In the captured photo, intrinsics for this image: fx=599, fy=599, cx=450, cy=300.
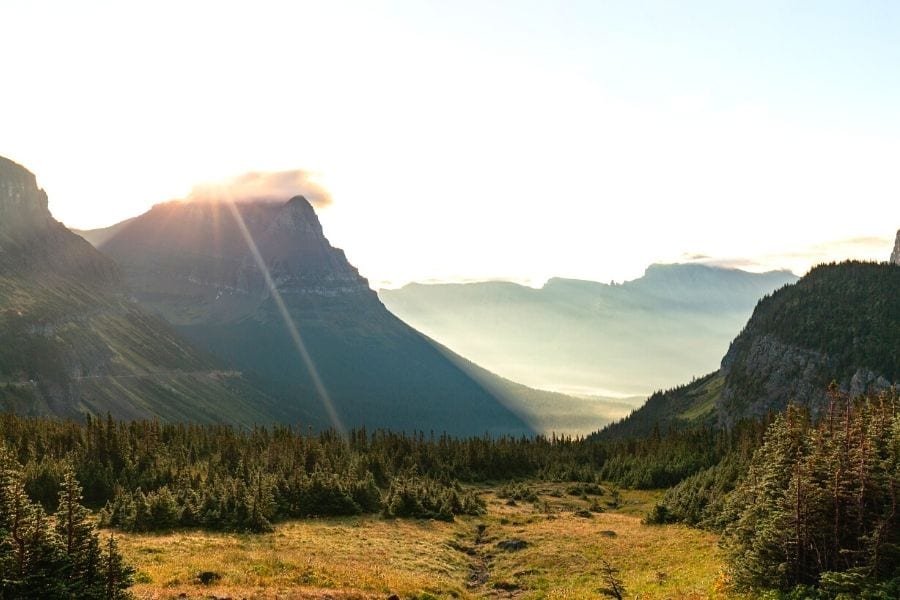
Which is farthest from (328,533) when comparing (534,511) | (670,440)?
(670,440)

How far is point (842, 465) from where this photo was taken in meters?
34.7

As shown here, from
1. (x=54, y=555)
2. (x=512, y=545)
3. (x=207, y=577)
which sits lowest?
(x=512, y=545)

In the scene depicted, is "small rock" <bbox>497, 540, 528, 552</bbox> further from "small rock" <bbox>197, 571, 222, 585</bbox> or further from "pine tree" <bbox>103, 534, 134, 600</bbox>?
"pine tree" <bbox>103, 534, 134, 600</bbox>

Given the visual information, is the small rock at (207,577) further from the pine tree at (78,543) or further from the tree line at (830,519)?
the tree line at (830,519)

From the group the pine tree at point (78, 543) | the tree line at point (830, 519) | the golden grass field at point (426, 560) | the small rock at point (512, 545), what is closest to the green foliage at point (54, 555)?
the pine tree at point (78, 543)

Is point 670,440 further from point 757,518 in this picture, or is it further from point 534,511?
point 757,518

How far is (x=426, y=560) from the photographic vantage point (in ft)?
169

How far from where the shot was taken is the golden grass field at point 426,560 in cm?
3681

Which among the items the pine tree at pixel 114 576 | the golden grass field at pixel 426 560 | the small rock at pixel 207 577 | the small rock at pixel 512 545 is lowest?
the small rock at pixel 512 545

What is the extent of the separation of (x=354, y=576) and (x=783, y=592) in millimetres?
25649

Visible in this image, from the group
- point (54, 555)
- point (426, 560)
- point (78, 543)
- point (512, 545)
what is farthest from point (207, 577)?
point (512, 545)

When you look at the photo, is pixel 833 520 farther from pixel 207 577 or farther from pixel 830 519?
pixel 207 577

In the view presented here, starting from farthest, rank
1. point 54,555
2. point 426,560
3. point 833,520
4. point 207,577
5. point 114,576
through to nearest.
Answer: point 426,560, point 207,577, point 833,520, point 114,576, point 54,555

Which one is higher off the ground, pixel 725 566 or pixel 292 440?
pixel 725 566
